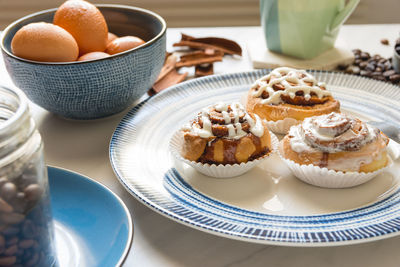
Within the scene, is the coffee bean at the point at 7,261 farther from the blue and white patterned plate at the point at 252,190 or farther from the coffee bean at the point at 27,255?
the blue and white patterned plate at the point at 252,190

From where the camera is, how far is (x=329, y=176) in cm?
88

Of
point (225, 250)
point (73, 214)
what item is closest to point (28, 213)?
point (73, 214)

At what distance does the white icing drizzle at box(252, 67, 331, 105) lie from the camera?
3.66 ft

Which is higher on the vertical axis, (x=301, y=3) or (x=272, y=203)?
(x=301, y=3)

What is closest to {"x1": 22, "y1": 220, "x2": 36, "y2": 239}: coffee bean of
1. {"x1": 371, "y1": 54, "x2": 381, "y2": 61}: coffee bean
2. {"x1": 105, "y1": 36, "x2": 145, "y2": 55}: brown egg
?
{"x1": 105, "y1": 36, "x2": 145, "y2": 55}: brown egg

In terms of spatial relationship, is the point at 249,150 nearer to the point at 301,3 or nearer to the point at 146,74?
the point at 146,74

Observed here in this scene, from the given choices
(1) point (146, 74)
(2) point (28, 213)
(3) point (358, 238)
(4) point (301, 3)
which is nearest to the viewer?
(2) point (28, 213)

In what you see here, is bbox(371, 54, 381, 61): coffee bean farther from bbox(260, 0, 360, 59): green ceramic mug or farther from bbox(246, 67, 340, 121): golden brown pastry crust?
bbox(246, 67, 340, 121): golden brown pastry crust

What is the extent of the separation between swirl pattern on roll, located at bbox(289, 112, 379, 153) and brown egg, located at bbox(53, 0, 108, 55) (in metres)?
0.53

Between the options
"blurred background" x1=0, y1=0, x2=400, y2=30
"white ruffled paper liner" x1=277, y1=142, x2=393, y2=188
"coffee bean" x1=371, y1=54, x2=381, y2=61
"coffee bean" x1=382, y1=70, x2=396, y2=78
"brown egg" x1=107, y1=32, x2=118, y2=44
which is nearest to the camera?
"white ruffled paper liner" x1=277, y1=142, x2=393, y2=188

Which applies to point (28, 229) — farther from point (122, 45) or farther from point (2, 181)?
point (122, 45)

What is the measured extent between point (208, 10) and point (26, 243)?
99.7 inches

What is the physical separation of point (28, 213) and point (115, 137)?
45 cm

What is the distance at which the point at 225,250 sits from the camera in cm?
77
